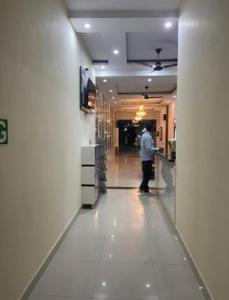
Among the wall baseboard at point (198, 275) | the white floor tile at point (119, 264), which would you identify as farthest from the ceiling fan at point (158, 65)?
the wall baseboard at point (198, 275)

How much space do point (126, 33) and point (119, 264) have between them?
4400 millimetres

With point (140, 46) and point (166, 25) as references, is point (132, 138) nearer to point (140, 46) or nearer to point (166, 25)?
point (140, 46)

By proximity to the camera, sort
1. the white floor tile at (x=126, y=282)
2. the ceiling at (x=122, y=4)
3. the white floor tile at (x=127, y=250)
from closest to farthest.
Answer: the white floor tile at (x=126, y=282), the white floor tile at (x=127, y=250), the ceiling at (x=122, y=4)

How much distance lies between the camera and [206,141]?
272 cm

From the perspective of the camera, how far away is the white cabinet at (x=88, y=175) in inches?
230

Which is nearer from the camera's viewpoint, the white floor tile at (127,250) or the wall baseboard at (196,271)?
the wall baseboard at (196,271)

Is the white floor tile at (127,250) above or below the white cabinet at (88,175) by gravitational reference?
below

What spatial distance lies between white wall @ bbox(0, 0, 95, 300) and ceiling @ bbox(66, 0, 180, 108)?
512 millimetres

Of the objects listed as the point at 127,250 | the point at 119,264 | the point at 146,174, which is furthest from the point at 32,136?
the point at 146,174

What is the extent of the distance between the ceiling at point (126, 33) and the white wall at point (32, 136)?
51cm

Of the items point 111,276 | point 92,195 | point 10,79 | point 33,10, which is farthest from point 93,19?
point 111,276

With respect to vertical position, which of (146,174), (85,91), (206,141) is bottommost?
(146,174)

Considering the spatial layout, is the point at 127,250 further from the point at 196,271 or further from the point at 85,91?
the point at 85,91

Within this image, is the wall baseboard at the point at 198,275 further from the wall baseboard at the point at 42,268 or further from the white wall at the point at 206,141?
the wall baseboard at the point at 42,268
